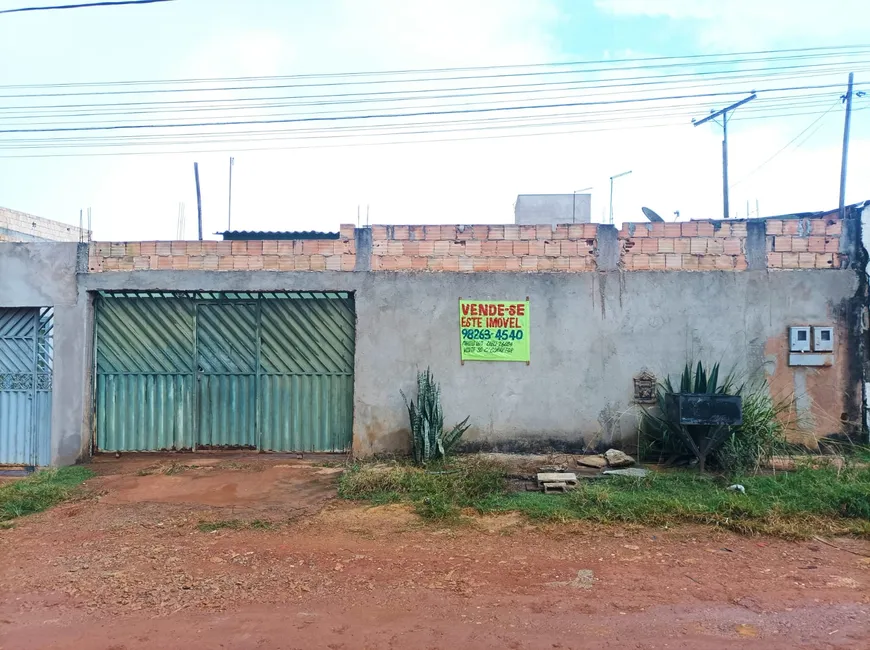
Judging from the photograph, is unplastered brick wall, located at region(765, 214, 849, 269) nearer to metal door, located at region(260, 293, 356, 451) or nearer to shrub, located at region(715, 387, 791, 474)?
shrub, located at region(715, 387, 791, 474)

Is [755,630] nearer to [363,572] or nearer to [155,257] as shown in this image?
[363,572]

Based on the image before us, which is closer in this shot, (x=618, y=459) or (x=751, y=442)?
(x=751, y=442)

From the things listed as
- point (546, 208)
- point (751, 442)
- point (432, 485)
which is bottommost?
point (432, 485)

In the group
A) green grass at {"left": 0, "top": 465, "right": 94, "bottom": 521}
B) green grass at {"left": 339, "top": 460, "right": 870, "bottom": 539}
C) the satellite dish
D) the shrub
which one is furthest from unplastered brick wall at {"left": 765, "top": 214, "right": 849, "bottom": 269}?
green grass at {"left": 0, "top": 465, "right": 94, "bottom": 521}

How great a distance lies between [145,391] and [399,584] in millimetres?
4612

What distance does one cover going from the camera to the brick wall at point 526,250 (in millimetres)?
6441

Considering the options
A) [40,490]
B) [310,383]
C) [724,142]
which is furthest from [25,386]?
[724,142]

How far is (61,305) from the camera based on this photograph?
658cm

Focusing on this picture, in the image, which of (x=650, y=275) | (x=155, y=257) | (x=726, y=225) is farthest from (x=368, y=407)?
(x=726, y=225)

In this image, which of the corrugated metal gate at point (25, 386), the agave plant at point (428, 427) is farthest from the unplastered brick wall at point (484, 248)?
the corrugated metal gate at point (25, 386)

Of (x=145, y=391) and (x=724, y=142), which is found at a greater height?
(x=724, y=142)

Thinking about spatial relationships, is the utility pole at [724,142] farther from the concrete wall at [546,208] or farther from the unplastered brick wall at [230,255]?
the unplastered brick wall at [230,255]

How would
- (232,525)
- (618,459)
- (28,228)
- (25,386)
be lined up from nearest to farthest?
1. (232,525)
2. (618,459)
3. (25,386)
4. (28,228)

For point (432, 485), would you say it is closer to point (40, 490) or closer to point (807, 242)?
point (40, 490)
